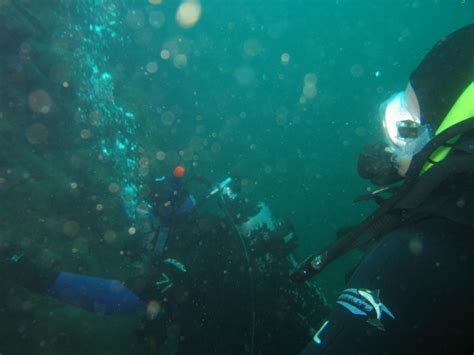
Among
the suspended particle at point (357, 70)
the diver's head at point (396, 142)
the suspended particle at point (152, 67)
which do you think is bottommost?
the diver's head at point (396, 142)

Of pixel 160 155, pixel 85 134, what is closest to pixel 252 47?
pixel 160 155

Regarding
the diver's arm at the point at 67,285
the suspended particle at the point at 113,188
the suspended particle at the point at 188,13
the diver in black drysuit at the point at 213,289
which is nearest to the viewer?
the diver in black drysuit at the point at 213,289

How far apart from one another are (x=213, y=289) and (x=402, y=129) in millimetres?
2841

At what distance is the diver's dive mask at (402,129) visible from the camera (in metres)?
1.78

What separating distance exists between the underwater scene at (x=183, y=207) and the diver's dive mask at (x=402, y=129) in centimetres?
1

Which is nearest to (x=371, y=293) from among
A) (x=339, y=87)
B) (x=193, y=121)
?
(x=193, y=121)

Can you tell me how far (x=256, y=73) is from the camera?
26641 millimetres

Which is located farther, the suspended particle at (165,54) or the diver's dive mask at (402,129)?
the suspended particle at (165,54)

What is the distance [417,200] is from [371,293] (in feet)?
A: 1.46

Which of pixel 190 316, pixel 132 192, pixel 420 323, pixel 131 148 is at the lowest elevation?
pixel 420 323

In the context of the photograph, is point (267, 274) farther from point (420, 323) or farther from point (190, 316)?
point (420, 323)

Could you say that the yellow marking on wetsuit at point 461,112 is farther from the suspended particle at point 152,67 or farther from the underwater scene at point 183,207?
the suspended particle at point 152,67

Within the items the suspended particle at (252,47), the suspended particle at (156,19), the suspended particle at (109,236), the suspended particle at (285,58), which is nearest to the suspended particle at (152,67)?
the suspended particle at (156,19)

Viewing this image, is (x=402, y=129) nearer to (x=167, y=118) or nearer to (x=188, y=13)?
(x=167, y=118)
